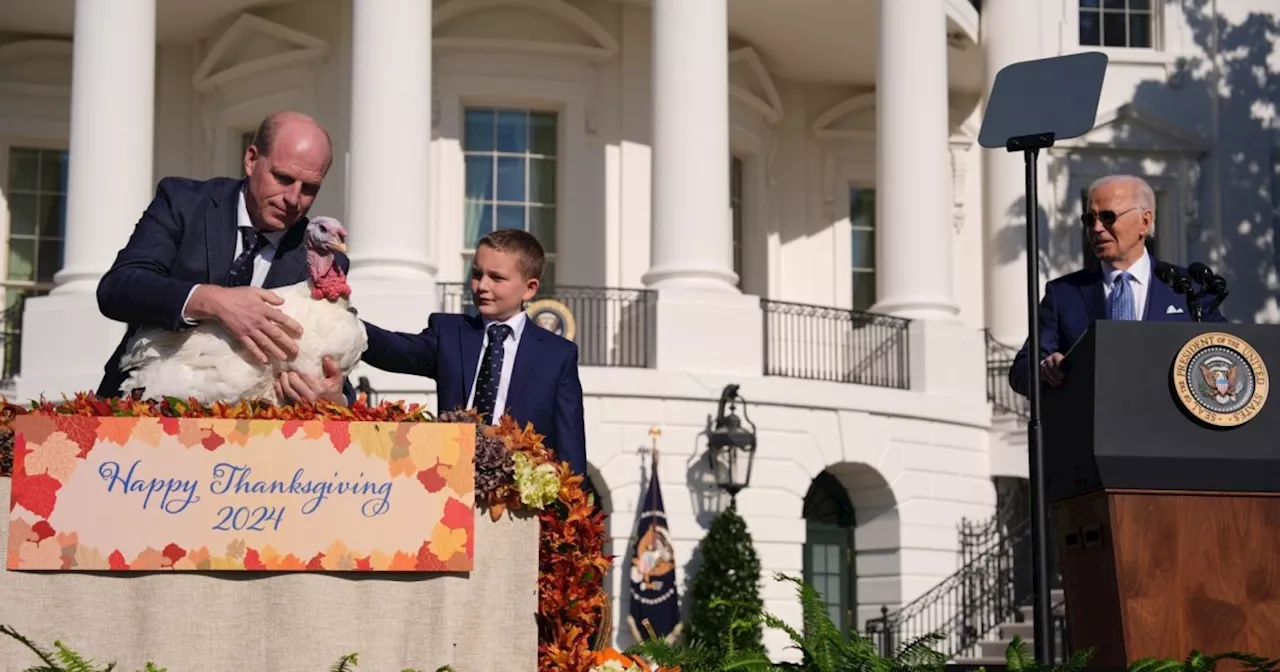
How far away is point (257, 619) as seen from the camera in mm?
4242

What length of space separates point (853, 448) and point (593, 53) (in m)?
6.52

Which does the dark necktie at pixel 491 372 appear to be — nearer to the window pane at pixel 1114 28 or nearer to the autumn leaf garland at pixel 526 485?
the autumn leaf garland at pixel 526 485

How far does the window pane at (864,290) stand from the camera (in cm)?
2931

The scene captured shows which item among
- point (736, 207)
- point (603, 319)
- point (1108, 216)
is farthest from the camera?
point (736, 207)

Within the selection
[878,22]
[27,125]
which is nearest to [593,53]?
[878,22]

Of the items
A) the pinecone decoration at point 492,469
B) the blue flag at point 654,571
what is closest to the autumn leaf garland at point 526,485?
the pinecone decoration at point 492,469

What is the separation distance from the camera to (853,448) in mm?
23734

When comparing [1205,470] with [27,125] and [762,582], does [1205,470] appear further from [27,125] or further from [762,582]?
[27,125]

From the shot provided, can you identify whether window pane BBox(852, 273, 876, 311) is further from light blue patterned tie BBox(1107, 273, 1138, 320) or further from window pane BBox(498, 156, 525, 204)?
light blue patterned tie BBox(1107, 273, 1138, 320)

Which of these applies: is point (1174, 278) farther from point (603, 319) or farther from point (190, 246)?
point (603, 319)

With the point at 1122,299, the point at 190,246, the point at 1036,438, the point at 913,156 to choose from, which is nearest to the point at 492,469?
the point at 190,246

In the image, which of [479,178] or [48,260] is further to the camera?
[48,260]

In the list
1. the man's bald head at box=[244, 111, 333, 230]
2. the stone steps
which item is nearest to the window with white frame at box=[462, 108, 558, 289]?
the stone steps

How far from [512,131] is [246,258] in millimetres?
20609
